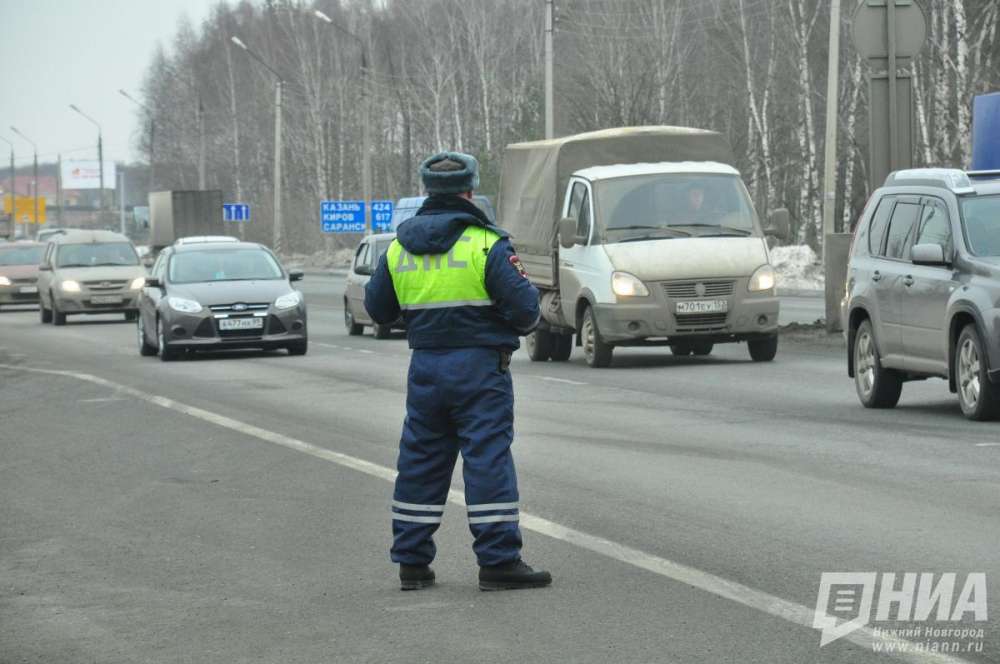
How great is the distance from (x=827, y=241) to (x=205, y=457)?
14.6 meters

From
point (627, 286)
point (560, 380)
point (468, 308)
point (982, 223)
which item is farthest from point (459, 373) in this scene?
point (627, 286)

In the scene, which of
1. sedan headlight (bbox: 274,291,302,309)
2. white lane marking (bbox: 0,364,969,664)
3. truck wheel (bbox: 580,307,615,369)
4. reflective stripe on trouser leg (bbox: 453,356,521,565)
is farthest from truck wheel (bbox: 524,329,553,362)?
reflective stripe on trouser leg (bbox: 453,356,521,565)

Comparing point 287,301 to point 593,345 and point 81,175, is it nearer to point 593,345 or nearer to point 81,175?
point 593,345

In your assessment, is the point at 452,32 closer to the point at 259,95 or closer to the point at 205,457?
the point at 259,95

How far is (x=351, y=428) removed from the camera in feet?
49.0

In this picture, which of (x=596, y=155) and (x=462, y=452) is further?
(x=596, y=155)

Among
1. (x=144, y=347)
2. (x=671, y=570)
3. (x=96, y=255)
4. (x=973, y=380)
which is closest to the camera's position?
(x=671, y=570)

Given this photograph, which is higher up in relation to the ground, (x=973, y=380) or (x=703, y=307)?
(x=703, y=307)

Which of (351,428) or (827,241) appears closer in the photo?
(351,428)

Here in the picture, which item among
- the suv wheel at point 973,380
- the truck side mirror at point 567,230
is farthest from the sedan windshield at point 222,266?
the suv wheel at point 973,380

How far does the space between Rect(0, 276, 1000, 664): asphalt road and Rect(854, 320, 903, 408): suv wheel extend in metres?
0.22

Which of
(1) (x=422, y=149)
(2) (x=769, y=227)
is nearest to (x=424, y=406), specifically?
(2) (x=769, y=227)

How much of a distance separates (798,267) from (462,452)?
42.3m

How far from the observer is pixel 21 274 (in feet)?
152
